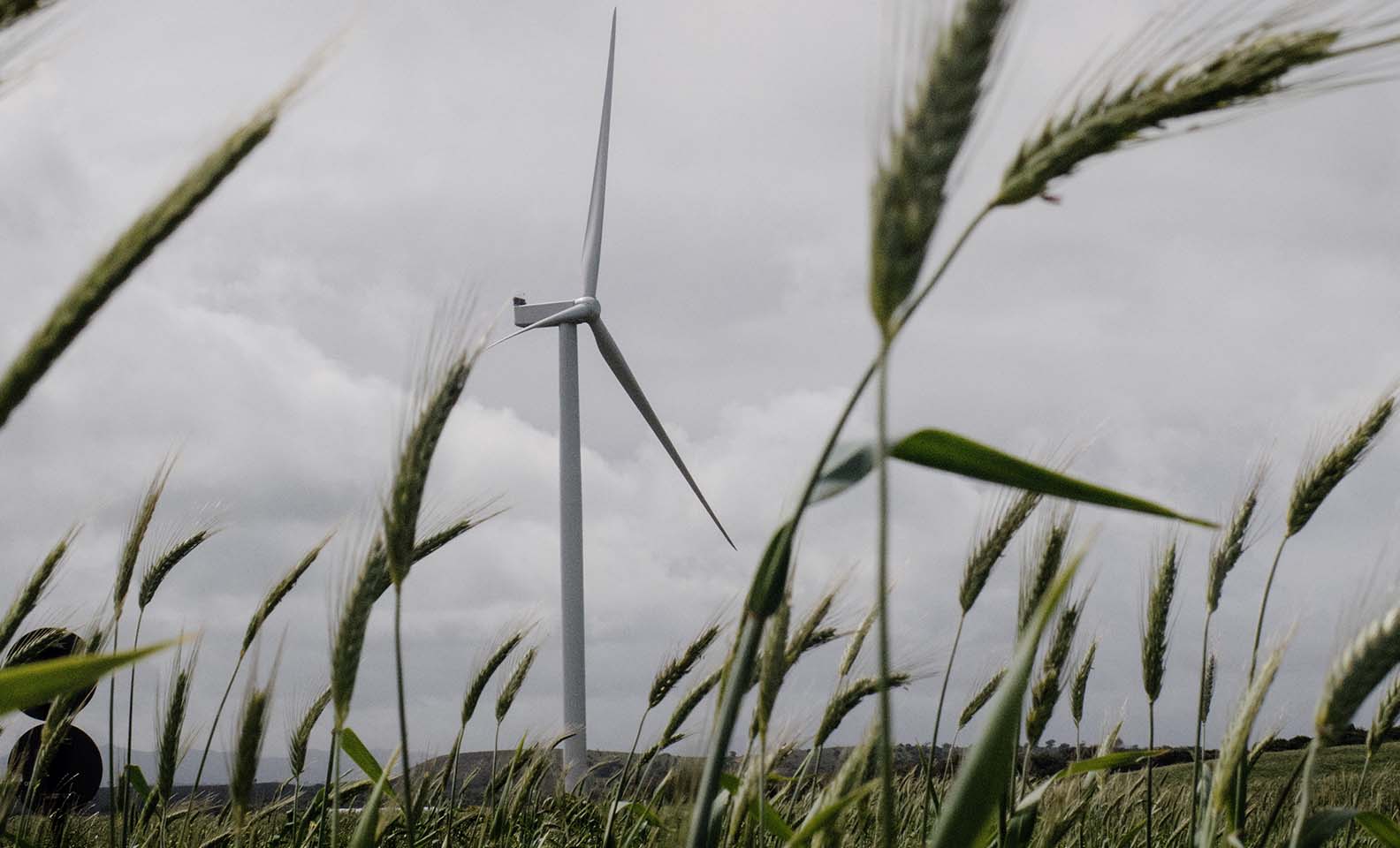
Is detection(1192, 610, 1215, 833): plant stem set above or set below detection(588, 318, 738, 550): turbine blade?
below

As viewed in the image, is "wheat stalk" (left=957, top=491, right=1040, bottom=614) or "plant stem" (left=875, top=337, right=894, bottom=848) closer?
"plant stem" (left=875, top=337, right=894, bottom=848)

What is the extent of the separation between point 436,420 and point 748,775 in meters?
1.50

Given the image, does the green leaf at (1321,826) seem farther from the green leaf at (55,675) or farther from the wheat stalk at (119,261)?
the wheat stalk at (119,261)

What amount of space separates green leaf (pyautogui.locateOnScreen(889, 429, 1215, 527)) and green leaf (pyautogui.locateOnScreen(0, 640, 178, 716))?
1353 mm

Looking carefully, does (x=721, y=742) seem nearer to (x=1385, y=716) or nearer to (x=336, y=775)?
(x=336, y=775)

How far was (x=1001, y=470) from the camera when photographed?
7.11 ft

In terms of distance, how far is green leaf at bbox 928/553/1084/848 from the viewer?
157 cm

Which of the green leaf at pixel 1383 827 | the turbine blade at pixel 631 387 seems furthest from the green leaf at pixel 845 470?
the turbine blade at pixel 631 387

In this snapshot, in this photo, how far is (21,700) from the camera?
1.58 m

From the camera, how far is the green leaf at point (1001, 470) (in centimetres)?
212

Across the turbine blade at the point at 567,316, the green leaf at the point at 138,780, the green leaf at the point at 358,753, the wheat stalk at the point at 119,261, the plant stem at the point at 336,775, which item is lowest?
the green leaf at the point at 138,780

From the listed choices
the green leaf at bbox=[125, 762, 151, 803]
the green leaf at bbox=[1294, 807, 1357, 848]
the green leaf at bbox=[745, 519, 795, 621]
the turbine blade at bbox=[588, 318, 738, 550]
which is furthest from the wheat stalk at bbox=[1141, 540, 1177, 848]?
the turbine blade at bbox=[588, 318, 738, 550]

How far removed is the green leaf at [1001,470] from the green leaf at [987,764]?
21.3 inches

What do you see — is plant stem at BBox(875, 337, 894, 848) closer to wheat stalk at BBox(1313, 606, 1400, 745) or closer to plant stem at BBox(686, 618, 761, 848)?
plant stem at BBox(686, 618, 761, 848)
